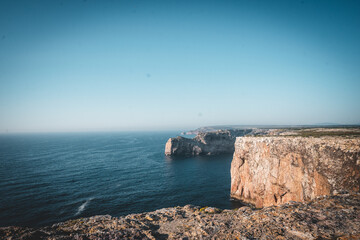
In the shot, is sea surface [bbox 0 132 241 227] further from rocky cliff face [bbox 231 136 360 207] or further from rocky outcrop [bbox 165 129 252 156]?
rocky outcrop [bbox 165 129 252 156]

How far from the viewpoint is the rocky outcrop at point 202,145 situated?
95.1 m

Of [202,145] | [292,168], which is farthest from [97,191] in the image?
[202,145]

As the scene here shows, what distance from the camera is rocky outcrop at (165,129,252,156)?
9506 cm

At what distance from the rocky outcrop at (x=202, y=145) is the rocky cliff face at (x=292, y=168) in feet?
190

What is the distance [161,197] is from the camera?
39.4 m

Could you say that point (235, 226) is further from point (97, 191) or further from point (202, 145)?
point (202, 145)

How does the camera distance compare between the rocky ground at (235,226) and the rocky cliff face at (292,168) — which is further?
the rocky cliff face at (292,168)

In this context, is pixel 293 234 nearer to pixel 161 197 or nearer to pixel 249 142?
pixel 249 142

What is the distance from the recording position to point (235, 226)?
9.79 meters

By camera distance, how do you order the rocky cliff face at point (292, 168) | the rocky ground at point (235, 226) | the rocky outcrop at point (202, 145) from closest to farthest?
the rocky ground at point (235, 226) < the rocky cliff face at point (292, 168) < the rocky outcrop at point (202, 145)

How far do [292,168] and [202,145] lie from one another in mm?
74441

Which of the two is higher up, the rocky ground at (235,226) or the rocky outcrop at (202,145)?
the rocky ground at (235,226)

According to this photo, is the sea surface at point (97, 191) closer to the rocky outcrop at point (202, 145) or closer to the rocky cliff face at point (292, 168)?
the rocky cliff face at point (292, 168)

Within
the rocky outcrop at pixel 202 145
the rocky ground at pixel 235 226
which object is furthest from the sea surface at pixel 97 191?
the rocky outcrop at pixel 202 145
